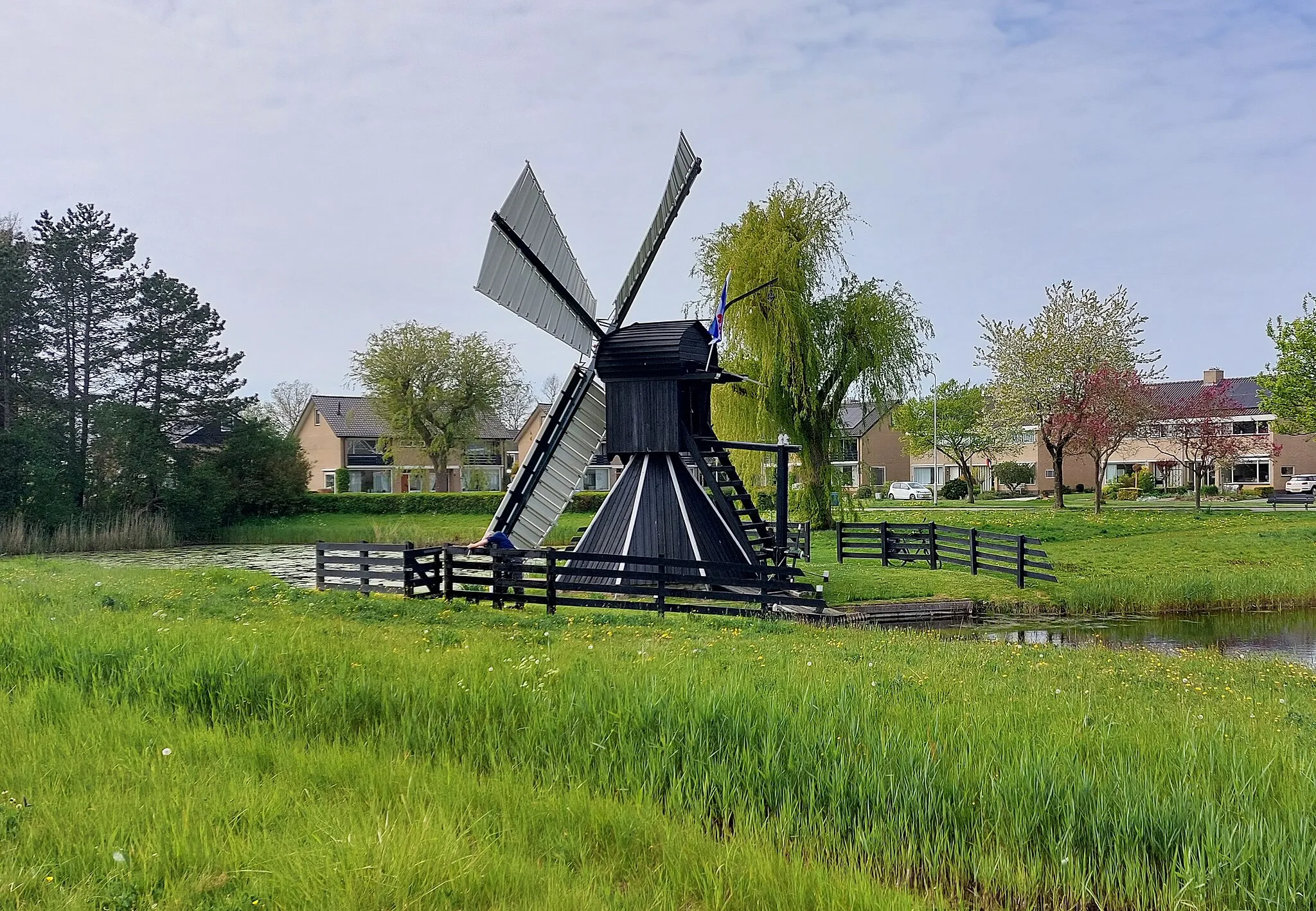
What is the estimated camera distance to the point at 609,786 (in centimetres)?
462

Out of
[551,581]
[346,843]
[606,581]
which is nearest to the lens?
[346,843]

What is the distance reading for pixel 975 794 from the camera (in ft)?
13.9

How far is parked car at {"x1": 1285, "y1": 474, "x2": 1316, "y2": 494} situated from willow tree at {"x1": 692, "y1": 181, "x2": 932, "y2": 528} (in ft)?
103

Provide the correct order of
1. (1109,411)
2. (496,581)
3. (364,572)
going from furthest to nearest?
(1109,411)
(364,572)
(496,581)

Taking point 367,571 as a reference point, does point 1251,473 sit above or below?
above

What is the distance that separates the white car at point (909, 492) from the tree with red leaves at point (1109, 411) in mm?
20222

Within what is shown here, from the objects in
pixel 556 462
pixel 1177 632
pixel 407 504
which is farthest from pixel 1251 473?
pixel 556 462

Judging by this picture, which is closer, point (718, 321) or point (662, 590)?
point (662, 590)

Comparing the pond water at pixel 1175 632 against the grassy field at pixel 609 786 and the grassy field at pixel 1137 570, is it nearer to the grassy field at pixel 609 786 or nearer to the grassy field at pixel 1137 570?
the grassy field at pixel 1137 570

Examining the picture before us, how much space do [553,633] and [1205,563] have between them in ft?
62.3

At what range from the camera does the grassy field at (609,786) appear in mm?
3555

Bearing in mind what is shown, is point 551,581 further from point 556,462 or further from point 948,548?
point 948,548

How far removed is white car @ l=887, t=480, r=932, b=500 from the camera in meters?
58.4

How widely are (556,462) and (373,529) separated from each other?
80.1 feet
